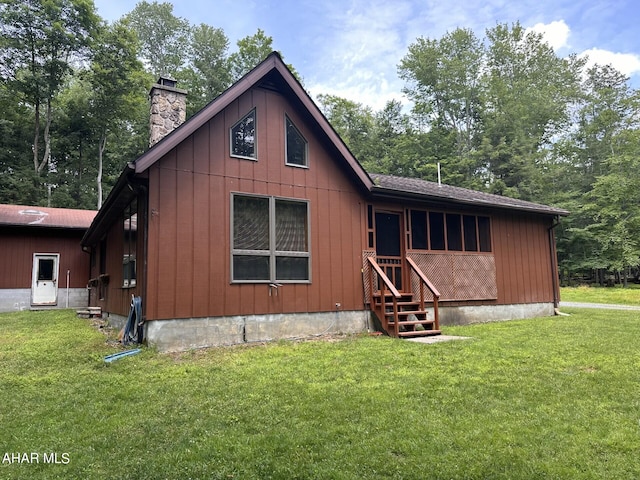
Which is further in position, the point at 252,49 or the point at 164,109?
the point at 252,49

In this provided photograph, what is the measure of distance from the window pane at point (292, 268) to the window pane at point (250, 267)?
10.3 inches

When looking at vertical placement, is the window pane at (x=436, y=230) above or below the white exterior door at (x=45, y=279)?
above

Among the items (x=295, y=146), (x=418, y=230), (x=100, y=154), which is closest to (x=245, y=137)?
(x=295, y=146)

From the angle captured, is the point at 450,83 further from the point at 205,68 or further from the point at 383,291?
the point at 383,291

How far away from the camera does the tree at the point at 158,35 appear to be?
34.6 m

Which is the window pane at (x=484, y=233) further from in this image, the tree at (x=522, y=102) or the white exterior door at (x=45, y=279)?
the tree at (x=522, y=102)

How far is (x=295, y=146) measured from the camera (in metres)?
8.44

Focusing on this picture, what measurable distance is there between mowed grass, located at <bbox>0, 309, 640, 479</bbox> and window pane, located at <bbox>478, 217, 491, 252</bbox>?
4.67 m

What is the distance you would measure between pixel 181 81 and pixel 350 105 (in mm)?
13975

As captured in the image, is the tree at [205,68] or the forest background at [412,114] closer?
the forest background at [412,114]

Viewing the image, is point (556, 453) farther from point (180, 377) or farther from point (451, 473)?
point (180, 377)

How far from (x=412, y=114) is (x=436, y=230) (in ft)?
91.4

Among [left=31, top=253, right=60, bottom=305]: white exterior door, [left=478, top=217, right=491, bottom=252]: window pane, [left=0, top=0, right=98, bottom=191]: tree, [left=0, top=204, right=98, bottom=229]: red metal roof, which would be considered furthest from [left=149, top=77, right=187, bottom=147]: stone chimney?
[left=0, top=0, right=98, bottom=191]: tree

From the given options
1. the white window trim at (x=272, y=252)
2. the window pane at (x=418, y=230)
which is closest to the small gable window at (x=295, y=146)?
the white window trim at (x=272, y=252)
